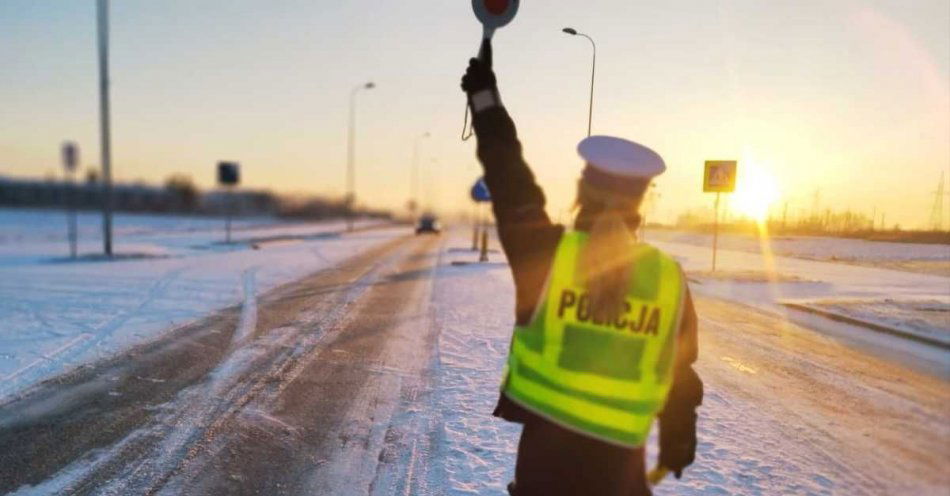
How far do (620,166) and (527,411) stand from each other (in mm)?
780

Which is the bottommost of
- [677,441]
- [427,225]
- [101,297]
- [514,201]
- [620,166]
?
[101,297]

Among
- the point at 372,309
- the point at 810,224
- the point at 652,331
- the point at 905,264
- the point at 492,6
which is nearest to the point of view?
the point at 652,331

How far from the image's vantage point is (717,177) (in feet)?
17.0

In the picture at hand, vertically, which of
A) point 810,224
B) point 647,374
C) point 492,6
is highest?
point 492,6

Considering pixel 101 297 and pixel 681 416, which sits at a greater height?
pixel 681 416

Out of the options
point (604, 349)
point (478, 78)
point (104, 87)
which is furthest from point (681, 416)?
point (104, 87)

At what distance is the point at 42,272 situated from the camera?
13.7 meters

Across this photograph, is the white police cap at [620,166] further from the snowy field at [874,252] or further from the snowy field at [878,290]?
the snowy field at [874,252]

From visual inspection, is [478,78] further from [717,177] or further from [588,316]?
[717,177]

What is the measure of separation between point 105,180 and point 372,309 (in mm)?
11864

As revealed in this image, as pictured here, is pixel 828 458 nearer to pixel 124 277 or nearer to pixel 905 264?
pixel 905 264

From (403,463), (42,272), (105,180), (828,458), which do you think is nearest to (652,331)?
(403,463)

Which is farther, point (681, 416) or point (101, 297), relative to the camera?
point (101, 297)

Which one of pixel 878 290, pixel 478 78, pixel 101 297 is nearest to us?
pixel 478 78
